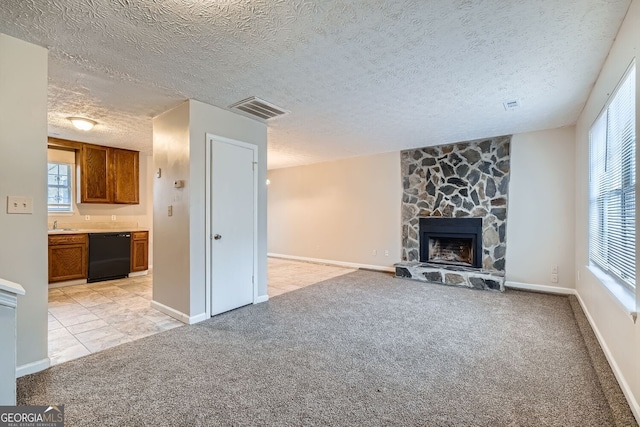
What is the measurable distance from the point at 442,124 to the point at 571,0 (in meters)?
2.44

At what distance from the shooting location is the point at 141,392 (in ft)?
6.51

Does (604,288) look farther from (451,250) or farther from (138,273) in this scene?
(138,273)

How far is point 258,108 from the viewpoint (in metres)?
3.51

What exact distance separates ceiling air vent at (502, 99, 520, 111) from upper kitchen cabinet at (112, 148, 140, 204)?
6.20 m

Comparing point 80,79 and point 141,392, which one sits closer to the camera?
point 141,392

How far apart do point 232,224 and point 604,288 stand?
366 centimetres

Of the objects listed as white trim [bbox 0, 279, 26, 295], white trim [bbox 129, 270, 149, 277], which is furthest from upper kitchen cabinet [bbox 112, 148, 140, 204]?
white trim [bbox 0, 279, 26, 295]

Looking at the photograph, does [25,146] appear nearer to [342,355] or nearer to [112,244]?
[342,355]

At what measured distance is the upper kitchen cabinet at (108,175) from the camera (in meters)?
5.25

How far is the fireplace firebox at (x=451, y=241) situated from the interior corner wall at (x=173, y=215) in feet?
13.5

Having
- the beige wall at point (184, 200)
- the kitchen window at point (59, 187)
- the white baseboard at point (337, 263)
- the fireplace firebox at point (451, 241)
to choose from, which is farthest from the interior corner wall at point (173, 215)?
the fireplace firebox at point (451, 241)

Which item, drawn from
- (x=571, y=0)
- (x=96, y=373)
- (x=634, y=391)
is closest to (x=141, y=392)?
(x=96, y=373)

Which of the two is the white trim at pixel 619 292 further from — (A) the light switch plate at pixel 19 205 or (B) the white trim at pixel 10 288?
(A) the light switch plate at pixel 19 205

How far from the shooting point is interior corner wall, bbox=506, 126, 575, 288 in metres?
4.35
